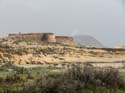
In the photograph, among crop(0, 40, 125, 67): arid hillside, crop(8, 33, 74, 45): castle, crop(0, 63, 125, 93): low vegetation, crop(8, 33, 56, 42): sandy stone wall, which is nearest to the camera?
crop(0, 63, 125, 93): low vegetation

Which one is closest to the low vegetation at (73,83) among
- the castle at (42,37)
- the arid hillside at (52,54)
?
the arid hillside at (52,54)

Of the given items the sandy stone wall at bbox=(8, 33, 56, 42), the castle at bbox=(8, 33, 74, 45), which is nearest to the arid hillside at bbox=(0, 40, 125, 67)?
the castle at bbox=(8, 33, 74, 45)

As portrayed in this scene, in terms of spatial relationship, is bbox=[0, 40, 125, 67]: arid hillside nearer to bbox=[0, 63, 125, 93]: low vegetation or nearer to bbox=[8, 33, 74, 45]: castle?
bbox=[8, 33, 74, 45]: castle

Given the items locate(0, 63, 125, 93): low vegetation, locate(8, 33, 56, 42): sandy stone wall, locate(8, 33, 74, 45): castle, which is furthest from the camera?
locate(8, 33, 56, 42): sandy stone wall

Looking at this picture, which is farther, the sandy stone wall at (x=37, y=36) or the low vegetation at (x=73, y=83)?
the sandy stone wall at (x=37, y=36)

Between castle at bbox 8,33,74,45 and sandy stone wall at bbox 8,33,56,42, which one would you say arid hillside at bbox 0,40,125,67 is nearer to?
castle at bbox 8,33,74,45

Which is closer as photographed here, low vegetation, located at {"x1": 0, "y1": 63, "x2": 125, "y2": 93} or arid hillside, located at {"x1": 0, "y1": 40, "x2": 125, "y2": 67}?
low vegetation, located at {"x1": 0, "y1": 63, "x2": 125, "y2": 93}

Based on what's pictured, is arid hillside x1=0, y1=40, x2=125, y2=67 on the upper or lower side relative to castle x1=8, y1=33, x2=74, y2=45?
lower

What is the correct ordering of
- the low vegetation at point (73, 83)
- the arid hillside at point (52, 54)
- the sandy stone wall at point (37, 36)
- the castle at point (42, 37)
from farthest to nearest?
the sandy stone wall at point (37, 36), the castle at point (42, 37), the arid hillside at point (52, 54), the low vegetation at point (73, 83)

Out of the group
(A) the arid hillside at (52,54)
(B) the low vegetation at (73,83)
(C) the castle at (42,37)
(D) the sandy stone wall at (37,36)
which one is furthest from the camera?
(D) the sandy stone wall at (37,36)

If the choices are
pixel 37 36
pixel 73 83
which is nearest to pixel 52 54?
pixel 37 36

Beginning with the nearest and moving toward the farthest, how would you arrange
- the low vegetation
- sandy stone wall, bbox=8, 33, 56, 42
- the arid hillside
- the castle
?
the low vegetation, the arid hillside, the castle, sandy stone wall, bbox=8, 33, 56, 42

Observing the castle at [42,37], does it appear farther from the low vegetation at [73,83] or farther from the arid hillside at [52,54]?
the low vegetation at [73,83]

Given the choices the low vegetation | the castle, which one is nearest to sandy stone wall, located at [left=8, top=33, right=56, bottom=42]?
the castle
